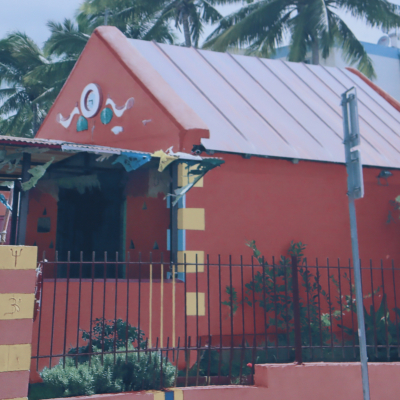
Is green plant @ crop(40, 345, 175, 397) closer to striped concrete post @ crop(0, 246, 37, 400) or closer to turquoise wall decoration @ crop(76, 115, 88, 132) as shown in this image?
striped concrete post @ crop(0, 246, 37, 400)

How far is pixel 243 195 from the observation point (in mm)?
9711

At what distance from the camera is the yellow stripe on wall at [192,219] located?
29.7 ft

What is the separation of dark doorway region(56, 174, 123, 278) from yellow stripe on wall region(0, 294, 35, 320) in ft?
17.4

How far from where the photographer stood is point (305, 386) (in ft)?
23.8

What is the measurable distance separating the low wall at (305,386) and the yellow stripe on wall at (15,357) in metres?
1.18

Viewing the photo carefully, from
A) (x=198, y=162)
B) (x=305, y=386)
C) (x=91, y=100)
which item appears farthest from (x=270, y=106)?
(x=305, y=386)

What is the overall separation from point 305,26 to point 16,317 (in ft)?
62.1

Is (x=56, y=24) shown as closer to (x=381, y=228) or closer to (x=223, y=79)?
(x=223, y=79)

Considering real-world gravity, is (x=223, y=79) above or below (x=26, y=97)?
below

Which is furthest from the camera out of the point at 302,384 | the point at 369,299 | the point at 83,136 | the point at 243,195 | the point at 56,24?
the point at 56,24

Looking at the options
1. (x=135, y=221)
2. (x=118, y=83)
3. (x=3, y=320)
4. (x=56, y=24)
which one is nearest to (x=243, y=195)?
(x=135, y=221)

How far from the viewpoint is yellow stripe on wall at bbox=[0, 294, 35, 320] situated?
581 centimetres

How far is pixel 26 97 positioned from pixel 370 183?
21.3m

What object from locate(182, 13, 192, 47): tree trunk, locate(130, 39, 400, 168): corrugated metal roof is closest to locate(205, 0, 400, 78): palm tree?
locate(182, 13, 192, 47): tree trunk
